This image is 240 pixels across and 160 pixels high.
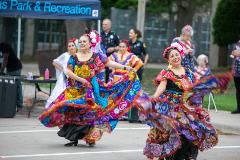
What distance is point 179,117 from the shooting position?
440 inches

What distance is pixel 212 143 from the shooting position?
11375 mm

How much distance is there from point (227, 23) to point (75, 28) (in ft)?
34.5

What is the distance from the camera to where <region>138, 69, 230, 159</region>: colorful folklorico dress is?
11.0 meters

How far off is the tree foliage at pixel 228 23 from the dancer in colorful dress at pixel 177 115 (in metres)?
23.4

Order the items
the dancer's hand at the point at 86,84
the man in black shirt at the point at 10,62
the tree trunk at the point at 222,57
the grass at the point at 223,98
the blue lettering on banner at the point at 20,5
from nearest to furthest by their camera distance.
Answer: the dancer's hand at the point at 86,84, the blue lettering on banner at the point at 20,5, the man in black shirt at the point at 10,62, the grass at the point at 223,98, the tree trunk at the point at 222,57

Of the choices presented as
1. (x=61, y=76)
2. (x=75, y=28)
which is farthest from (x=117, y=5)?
(x=61, y=76)

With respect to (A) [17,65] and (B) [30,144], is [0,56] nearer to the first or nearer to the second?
(A) [17,65]

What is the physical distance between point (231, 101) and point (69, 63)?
33.0 ft

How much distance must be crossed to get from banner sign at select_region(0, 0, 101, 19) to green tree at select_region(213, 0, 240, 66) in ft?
55.5

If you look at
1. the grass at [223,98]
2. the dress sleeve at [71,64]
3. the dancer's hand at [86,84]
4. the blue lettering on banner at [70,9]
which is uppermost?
the blue lettering on banner at [70,9]

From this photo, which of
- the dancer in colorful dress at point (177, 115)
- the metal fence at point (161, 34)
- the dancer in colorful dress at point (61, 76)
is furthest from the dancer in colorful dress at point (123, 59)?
the metal fence at point (161, 34)

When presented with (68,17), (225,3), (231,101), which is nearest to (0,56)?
(68,17)

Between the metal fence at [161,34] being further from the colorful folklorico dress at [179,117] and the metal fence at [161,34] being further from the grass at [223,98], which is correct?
the colorful folklorico dress at [179,117]

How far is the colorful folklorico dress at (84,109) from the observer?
13.3 meters
